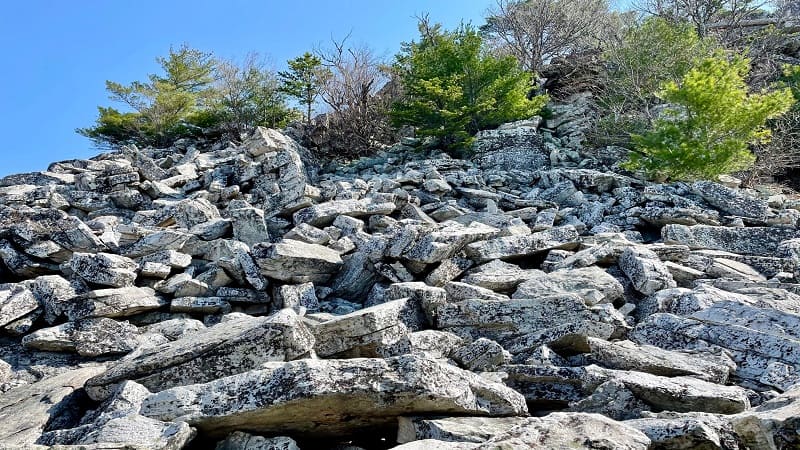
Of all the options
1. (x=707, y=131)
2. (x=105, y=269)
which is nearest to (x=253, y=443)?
(x=105, y=269)

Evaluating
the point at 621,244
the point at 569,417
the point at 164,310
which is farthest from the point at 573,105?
the point at 569,417

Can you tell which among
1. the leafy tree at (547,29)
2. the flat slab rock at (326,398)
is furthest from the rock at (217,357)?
the leafy tree at (547,29)

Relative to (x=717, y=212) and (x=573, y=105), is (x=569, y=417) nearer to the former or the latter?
(x=717, y=212)

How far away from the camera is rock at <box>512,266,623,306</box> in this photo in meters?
6.41

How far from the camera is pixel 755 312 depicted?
5.53 meters

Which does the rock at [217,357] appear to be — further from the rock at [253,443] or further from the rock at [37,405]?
the rock at [253,443]

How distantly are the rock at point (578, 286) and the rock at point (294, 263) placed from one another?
2.80 meters

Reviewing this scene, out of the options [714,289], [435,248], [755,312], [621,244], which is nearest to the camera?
[755,312]

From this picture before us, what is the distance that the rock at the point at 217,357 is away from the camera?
15.1 ft

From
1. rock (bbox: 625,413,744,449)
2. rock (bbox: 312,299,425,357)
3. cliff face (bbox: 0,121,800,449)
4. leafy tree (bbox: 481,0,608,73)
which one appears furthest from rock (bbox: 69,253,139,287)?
leafy tree (bbox: 481,0,608,73)

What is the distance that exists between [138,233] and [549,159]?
36.9ft

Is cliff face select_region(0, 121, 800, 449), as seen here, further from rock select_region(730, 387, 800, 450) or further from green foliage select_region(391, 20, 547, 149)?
green foliage select_region(391, 20, 547, 149)

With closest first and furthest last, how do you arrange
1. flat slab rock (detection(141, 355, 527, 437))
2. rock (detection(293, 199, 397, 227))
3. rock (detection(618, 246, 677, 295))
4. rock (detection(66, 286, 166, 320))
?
flat slab rock (detection(141, 355, 527, 437)) → rock (detection(618, 246, 677, 295)) → rock (detection(66, 286, 166, 320)) → rock (detection(293, 199, 397, 227))

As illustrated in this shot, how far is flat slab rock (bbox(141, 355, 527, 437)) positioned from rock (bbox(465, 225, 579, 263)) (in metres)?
4.01
